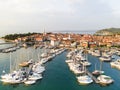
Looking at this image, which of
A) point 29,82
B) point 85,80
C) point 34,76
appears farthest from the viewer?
point 34,76

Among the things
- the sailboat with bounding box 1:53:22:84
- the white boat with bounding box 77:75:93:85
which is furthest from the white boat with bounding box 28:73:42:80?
the white boat with bounding box 77:75:93:85

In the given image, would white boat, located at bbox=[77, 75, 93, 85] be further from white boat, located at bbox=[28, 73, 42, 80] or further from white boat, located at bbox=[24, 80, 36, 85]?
white boat, located at bbox=[24, 80, 36, 85]

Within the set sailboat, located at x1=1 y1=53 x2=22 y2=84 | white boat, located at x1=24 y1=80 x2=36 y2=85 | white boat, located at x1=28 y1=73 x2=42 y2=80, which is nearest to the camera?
white boat, located at x1=24 y1=80 x2=36 y2=85

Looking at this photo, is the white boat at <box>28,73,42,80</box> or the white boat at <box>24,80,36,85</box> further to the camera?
the white boat at <box>28,73,42,80</box>

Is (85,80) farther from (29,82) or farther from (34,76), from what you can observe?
(29,82)

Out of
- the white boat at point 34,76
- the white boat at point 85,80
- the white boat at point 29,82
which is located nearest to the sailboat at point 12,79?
the white boat at point 29,82

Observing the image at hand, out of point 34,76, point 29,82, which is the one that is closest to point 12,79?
point 29,82

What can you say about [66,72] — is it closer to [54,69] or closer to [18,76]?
[54,69]

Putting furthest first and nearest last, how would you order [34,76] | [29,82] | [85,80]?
[34,76] → [85,80] → [29,82]

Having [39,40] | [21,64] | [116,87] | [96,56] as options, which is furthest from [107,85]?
[39,40]

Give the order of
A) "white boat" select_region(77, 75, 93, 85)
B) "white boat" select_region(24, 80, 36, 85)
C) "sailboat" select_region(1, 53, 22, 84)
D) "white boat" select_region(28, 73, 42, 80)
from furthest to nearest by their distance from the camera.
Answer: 1. "white boat" select_region(28, 73, 42, 80)
2. "sailboat" select_region(1, 53, 22, 84)
3. "white boat" select_region(77, 75, 93, 85)
4. "white boat" select_region(24, 80, 36, 85)

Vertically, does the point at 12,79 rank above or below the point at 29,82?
above
